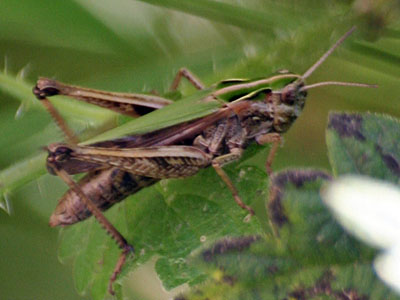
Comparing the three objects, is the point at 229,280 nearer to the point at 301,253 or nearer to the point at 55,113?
the point at 301,253

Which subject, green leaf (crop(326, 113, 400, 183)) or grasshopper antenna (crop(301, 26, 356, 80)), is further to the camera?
grasshopper antenna (crop(301, 26, 356, 80))

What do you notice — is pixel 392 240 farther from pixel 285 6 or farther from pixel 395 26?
pixel 285 6

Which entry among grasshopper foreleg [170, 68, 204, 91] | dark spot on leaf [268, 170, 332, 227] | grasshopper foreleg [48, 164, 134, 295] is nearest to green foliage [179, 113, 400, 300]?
dark spot on leaf [268, 170, 332, 227]

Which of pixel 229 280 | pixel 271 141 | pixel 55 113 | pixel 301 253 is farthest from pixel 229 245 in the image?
pixel 55 113

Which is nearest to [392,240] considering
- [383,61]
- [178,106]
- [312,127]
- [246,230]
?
[246,230]

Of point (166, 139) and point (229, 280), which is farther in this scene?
point (166, 139)

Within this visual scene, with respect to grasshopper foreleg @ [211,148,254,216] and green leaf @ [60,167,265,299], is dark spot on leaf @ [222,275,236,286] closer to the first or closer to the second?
green leaf @ [60,167,265,299]
